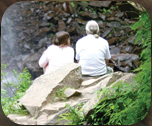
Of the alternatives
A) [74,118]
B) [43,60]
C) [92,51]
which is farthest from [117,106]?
[92,51]

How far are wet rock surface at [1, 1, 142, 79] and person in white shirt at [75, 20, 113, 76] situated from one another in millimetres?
3524

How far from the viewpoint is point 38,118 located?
213cm

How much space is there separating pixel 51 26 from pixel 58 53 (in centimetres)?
495

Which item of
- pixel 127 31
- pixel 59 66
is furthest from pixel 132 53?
pixel 59 66

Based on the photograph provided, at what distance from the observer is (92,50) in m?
3.34

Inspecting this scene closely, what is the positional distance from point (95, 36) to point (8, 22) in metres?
5.78

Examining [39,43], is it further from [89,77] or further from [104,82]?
[104,82]

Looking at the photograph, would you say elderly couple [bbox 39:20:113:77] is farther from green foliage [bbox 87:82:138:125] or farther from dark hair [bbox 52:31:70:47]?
green foliage [bbox 87:82:138:125]

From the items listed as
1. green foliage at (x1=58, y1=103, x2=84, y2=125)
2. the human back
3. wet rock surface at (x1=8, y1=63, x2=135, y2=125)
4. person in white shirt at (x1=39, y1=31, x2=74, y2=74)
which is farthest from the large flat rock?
green foliage at (x1=58, y1=103, x2=84, y2=125)

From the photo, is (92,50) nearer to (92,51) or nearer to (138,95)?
(92,51)

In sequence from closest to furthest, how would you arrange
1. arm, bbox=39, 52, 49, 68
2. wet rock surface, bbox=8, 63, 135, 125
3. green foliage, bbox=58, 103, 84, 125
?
green foliage, bbox=58, 103, 84, 125 → wet rock surface, bbox=8, 63, 135, 125 → arm, bbox=39, 52, 49, 68

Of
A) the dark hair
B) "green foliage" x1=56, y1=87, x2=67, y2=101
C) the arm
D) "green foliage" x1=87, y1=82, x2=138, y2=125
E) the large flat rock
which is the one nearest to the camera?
"green foliage" x1=87, y1=82, x2=138, y2=125

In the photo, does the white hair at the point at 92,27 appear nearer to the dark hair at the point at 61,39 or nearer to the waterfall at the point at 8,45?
the dark hair at the point at 61,39

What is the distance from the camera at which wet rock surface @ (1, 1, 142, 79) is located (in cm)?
722
